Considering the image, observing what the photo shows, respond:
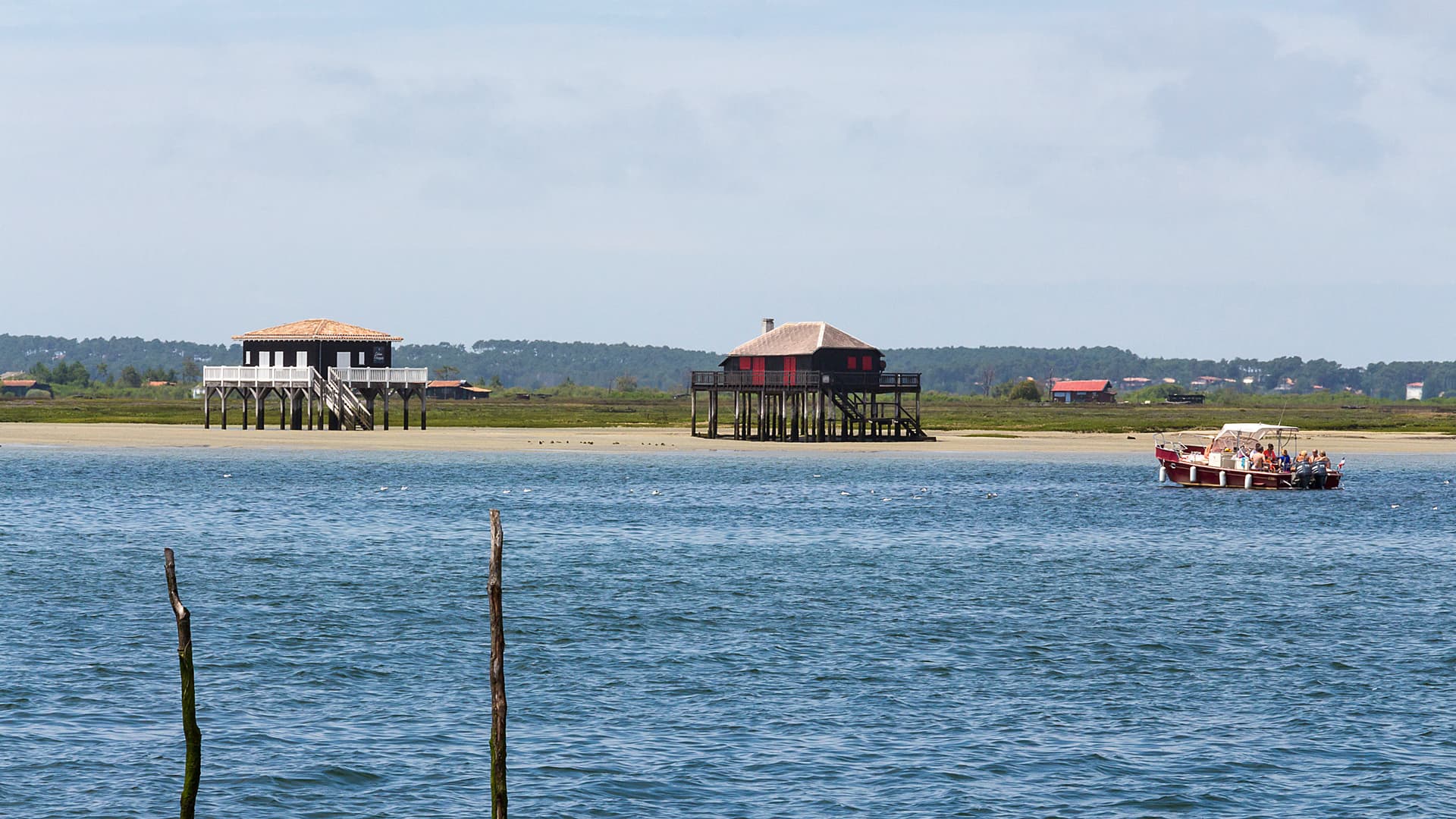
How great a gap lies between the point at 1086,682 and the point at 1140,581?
44.3ft

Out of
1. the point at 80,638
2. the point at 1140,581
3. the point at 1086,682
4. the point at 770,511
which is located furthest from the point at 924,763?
the point at 770,511

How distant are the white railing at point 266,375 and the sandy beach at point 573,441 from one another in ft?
10.9

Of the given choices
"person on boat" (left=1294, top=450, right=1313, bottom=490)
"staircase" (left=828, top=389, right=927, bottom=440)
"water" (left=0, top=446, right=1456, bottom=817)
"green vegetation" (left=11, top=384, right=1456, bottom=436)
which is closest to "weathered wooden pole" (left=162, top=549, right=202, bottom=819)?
"water" (left=0, top=446, right=1456, bottom=817)

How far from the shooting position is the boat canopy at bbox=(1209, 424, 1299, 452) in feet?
235

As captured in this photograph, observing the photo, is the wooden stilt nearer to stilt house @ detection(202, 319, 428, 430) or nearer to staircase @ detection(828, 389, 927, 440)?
staircase @ detection(828, 389, 927, 440)

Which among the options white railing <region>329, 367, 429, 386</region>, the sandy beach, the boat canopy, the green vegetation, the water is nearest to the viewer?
the water

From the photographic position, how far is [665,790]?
722 inches

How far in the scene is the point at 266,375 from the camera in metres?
95.1

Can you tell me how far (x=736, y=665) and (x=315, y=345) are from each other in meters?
74.1

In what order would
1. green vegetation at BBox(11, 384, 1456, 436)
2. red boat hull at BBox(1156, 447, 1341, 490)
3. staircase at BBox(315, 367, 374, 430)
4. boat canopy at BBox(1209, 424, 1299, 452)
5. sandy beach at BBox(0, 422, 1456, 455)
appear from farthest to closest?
green vegetation at BBox(11, 384, 1456, 436)
staircase at BBox(315, 367, 374, 430)
sandy beach at BBox(0, 422, 1456, 455)
boat canopy at BBox(1209, 424, 1299, 452)
red boat hull at BBox(1156, 447, 1341, 490)

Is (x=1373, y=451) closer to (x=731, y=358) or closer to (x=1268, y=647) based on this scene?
(x=731, y=358)

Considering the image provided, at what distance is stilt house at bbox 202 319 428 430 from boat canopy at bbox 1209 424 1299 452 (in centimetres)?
4554

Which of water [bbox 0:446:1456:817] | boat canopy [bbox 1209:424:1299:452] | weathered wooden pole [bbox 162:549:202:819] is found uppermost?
boat canopy [bbox 1209:424:1299:452]

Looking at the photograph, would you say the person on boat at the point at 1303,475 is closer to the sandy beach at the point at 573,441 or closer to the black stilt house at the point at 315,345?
the sandy beach at the point at 573,441
